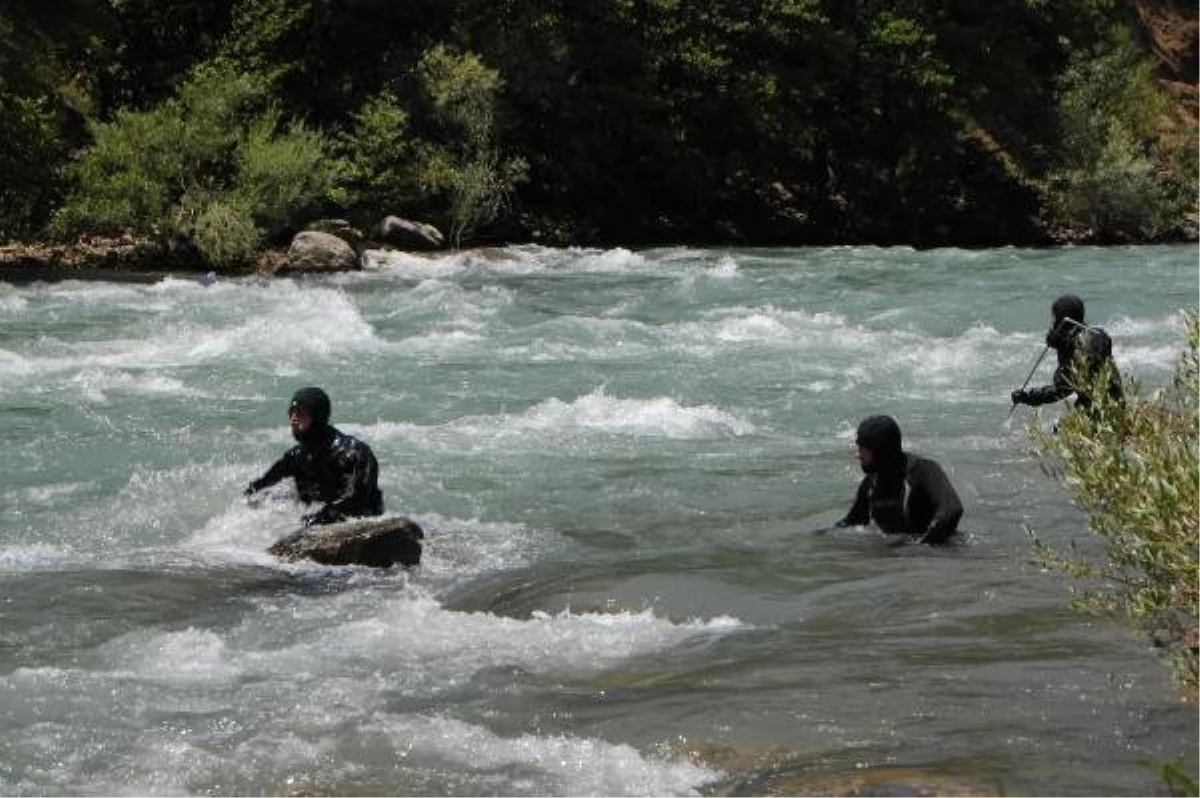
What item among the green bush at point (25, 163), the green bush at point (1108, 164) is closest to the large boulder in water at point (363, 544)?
the green bush at point (25, 163)

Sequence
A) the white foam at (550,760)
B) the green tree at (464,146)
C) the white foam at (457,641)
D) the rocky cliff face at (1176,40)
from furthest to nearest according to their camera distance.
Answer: the rocky cliff face at (1176,40) → the green tree at (464,146) → the white foam at (457,641) → the white foam at (550,760)

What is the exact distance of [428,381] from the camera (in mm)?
18141

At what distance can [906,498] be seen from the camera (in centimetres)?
1034

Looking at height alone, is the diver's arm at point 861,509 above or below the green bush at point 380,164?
below

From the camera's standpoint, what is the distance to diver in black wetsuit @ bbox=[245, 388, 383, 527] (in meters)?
10.4

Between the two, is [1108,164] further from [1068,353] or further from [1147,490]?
[1147,490]

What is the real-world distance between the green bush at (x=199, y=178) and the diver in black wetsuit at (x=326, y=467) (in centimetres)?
1952

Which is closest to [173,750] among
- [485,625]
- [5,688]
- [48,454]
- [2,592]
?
[5,688]

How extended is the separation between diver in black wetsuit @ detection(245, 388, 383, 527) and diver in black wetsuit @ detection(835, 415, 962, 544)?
3.01 m

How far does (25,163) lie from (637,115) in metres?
15.6

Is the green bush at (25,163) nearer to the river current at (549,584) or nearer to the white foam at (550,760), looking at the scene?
the river current at (549,584)

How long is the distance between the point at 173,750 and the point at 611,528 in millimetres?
4952

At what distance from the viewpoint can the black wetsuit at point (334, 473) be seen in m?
10.6

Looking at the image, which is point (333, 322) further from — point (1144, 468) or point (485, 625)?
point (1144, 468)
